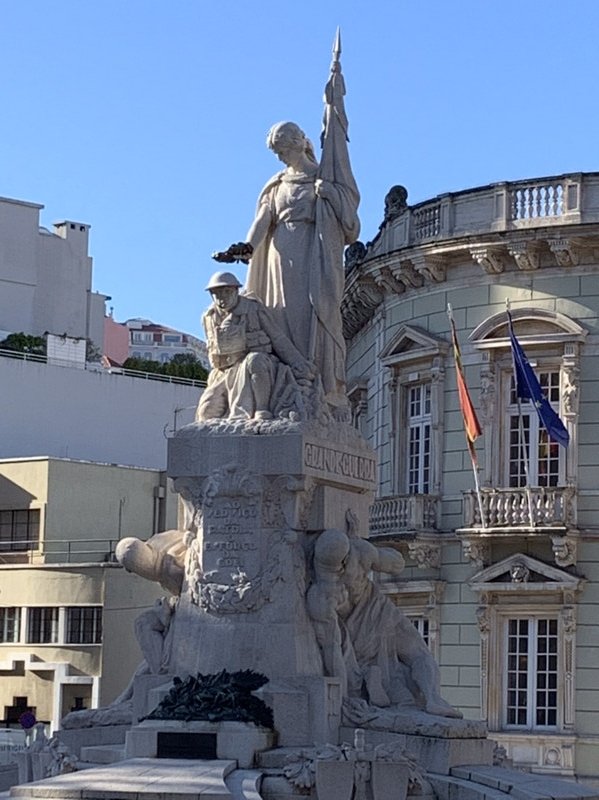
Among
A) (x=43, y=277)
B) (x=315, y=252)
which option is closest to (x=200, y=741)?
(x=315, y=252)

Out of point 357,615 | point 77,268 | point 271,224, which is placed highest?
point 77,268

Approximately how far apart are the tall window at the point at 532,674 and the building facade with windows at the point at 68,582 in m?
8.60

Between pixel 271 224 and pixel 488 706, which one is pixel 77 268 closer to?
pixel 488 706

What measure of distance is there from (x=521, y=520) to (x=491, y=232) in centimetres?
490

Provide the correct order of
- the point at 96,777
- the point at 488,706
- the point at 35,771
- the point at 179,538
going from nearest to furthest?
the point at 96,777, the point at 35,771, the point at 179,538, the point at 488,706

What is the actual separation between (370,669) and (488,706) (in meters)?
15.9

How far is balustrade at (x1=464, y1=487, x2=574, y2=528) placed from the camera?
114 feet

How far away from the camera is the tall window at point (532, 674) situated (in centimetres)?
3469

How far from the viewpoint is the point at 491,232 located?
35844mm

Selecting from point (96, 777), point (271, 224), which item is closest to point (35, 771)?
point (96, 777)

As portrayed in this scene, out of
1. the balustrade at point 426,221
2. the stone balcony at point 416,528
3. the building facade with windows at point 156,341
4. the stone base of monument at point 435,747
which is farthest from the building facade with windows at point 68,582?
the building facade with windows at point 156,341

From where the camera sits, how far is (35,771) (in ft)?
61.3

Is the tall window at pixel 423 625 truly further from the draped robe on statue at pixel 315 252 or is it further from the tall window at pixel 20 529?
the draped robe on statue at pixel 315 252

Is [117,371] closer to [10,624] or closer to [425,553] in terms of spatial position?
[10,624]
